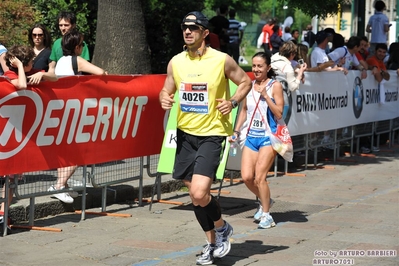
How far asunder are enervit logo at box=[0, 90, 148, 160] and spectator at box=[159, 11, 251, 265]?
1566mm

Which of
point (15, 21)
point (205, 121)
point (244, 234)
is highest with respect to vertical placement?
point (15, 21)

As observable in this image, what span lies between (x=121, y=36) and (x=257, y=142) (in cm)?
506

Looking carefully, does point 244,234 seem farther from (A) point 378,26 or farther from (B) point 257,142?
→ (A) point 378,26

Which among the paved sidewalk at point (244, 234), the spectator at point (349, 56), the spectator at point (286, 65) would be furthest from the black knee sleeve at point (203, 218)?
the spectator at point (349, 56)

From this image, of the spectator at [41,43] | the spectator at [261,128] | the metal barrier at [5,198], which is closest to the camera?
the metal barrier at [5,198]

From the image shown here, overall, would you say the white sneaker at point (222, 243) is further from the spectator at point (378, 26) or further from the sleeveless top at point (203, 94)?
the spectator at point (378, 26)

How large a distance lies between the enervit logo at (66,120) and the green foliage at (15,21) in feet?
15.8

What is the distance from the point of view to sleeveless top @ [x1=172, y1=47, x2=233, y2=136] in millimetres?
7613

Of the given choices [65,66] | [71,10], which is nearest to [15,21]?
[71,10]

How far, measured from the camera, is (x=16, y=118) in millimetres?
8422

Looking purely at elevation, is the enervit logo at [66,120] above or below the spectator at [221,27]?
below

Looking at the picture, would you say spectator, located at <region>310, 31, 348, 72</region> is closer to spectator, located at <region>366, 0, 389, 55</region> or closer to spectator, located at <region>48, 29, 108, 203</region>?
spectator, located at <region>48, 29, 108, 203</region>

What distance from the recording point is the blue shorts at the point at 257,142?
9.51m

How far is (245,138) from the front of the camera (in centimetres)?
959
